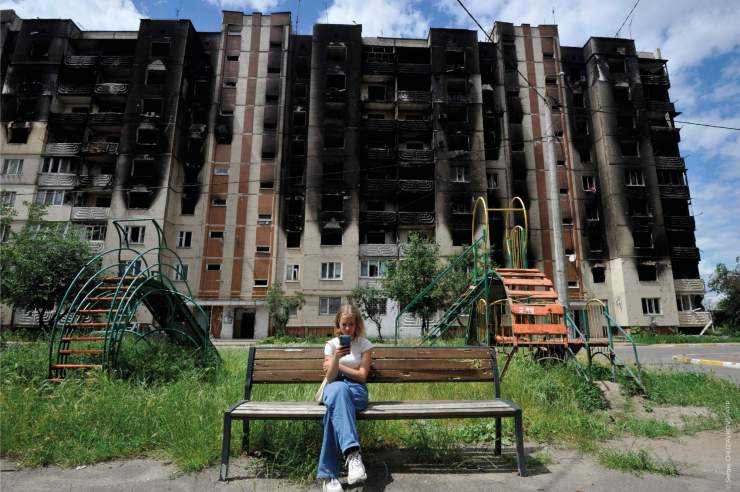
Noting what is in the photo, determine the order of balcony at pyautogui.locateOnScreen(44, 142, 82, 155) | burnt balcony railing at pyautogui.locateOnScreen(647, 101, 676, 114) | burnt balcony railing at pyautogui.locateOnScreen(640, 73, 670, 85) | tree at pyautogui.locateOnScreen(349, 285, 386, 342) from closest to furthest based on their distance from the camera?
tree at pyautogui.locateOnScreen(349, 285, 386, 342) → balcony at pyautogui.locateOnScreen(44, 142, 82, 155) → burnt balcony railing at pyautogui.locateOnScreen(647, 101, 676, 114) → burnt balcony railing at pyautogui.locateOnScreen(640, 73, 670, 85)

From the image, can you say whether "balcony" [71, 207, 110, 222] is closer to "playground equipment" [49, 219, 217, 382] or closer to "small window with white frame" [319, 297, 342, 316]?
"small window with white frame" [319, 297, 342, 316]

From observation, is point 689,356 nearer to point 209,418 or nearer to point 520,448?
point 520,448

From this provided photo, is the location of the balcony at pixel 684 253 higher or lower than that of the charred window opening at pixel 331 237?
lower

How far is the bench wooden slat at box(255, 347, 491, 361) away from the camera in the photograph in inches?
171

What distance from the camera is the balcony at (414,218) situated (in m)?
34.0

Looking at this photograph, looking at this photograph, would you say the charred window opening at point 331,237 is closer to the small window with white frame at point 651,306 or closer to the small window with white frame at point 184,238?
the small window with white frame at point 184,238

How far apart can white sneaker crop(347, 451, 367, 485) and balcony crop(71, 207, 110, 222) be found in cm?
3691

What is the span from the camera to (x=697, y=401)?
6.35m

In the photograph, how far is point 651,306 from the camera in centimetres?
3366

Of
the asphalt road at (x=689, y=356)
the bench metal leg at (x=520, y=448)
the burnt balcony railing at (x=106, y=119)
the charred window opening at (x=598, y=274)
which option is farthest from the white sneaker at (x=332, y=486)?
the burnt balcony railing at (x=106, y=119)

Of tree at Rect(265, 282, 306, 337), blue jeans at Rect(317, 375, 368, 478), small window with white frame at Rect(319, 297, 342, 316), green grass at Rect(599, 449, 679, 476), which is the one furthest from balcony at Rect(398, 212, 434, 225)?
blue jeans at Rect(317, 375, 368, 478)

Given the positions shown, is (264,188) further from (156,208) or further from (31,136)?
(31,136)

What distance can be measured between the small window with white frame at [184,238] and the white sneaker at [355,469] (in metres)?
34.3

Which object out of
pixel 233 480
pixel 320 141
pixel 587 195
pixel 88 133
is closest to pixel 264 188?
pixel 320 141
